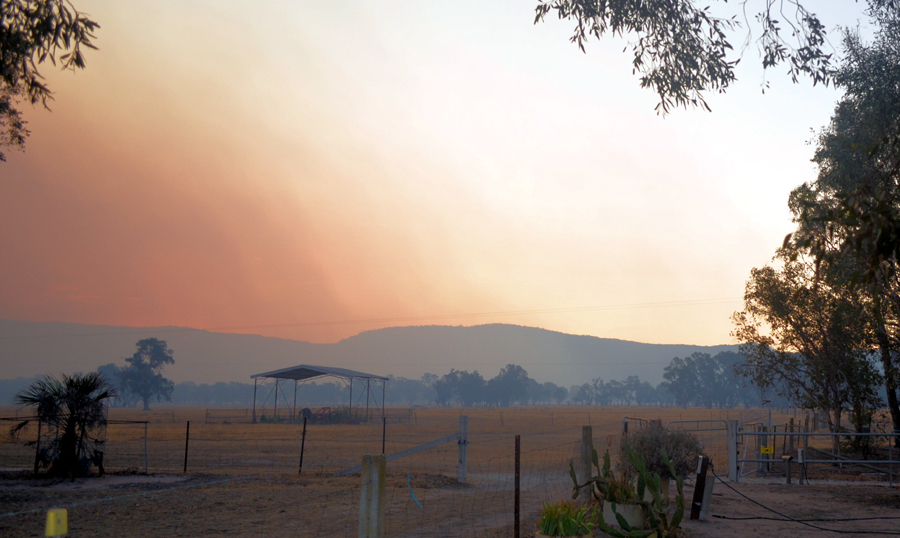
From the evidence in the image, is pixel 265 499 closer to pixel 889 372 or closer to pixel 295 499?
pixel 295 499

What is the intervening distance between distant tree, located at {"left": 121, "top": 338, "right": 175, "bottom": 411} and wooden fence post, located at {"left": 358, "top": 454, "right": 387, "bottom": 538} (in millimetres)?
160581

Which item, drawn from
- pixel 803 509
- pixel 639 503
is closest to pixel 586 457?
pixel 639 503

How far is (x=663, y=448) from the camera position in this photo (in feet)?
41.1

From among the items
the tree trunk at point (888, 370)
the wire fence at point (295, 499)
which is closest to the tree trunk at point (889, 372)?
the tree trunk at point (888, 370)

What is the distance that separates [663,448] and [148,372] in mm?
165115

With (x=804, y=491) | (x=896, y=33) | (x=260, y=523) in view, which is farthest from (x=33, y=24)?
(x=896, y=33)

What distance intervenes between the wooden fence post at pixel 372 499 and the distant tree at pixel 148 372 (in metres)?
161

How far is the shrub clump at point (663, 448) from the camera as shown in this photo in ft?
40.6

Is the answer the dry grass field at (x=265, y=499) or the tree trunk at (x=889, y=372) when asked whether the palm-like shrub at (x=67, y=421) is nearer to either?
the dry grass field at (x=265, y=499)

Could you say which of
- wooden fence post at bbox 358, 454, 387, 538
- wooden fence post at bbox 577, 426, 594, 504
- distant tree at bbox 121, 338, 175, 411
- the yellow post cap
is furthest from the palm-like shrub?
distant tree at bbox 121, 338, 175, 411

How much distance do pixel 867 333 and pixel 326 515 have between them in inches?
886

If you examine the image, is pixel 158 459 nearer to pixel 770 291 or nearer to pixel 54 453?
pixel 54 453

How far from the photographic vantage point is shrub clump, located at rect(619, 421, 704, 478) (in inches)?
487

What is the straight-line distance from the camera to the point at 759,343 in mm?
29531
